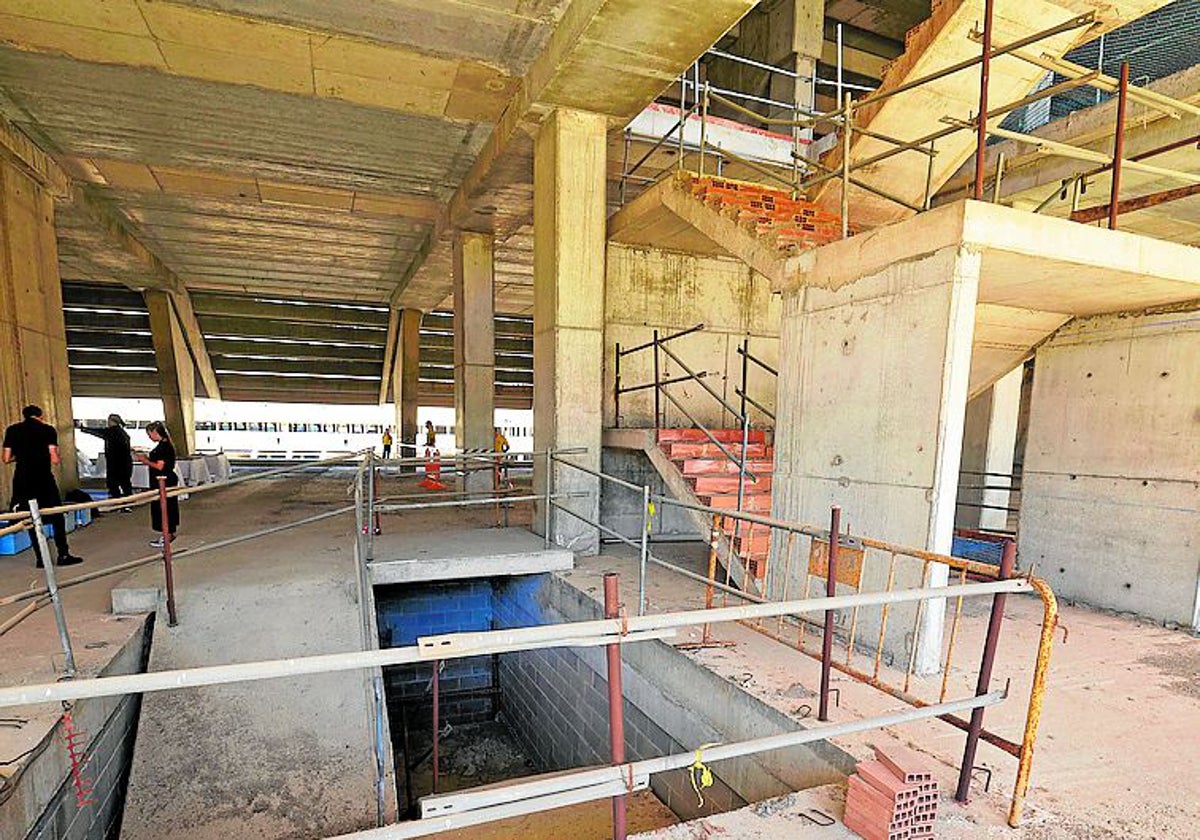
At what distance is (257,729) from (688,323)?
6.92m

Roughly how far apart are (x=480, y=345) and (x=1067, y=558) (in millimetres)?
8627

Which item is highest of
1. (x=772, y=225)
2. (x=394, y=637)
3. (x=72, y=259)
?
(x=72, y=259)

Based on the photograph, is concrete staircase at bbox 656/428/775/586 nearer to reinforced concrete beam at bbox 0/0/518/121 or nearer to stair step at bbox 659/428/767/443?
stair step at bbox 659/428/767/443

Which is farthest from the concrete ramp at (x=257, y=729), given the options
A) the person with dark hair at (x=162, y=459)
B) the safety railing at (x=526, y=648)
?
the person with dark hair at (x=162, y=459)

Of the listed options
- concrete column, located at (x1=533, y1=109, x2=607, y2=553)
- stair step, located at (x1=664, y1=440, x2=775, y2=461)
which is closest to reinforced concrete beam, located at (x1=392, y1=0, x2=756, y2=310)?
concrete column, located at (x1=533, y1=109, x2=607, y2=553)

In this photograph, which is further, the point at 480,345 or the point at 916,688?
the point at 480,345

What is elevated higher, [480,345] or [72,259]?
[72,259]

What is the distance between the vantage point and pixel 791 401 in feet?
16.3

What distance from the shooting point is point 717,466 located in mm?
6188

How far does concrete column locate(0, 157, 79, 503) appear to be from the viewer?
6.62m

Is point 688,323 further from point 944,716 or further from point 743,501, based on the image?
point 944,716

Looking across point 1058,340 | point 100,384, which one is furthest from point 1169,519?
point 100,384

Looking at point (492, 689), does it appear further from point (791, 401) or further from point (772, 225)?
point (772, 225)

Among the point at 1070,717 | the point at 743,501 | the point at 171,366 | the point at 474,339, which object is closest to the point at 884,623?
the point at 1070,717
